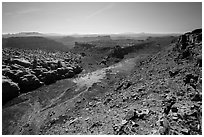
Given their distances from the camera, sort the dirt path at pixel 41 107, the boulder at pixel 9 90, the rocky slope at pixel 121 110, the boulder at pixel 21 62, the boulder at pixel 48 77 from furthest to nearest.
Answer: the boulder at pixel 21 62 < the boulder at pixel 48 77 < the boulder at pixel 9 90 < the dirt path at pixel 41 107 < the rocky slope at pixel 121 110

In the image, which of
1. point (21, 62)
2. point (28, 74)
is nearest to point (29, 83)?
point (28, 74)

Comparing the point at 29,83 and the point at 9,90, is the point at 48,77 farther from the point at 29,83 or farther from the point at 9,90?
the point at 9,90

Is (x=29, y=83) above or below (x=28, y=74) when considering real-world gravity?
below

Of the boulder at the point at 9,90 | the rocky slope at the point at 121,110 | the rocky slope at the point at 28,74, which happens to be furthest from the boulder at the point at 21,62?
the rocky slope at the point at 121,110

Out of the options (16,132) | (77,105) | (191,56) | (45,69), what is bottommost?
(16,132)

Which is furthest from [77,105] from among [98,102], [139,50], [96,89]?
[139,50]

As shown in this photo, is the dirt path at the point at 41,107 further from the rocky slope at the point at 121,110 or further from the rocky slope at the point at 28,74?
the rocky slope at the point at 28,74

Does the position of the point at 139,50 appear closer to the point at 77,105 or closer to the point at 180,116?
the point at 77,105

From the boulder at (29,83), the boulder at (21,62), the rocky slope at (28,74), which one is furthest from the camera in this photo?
the boulder at (21,62)
